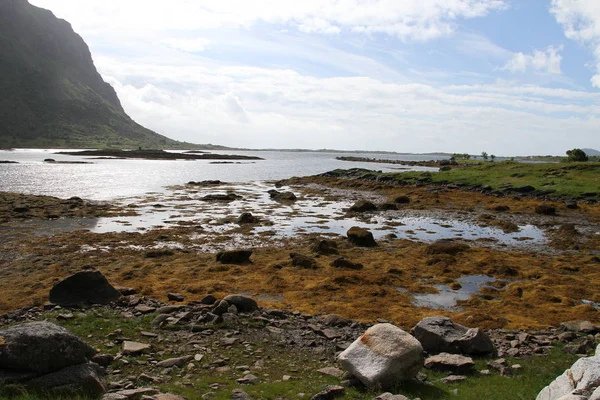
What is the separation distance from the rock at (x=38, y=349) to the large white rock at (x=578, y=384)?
10797 millimetres

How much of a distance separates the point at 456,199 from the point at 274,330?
53.6 metres

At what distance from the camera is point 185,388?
36.5 feet

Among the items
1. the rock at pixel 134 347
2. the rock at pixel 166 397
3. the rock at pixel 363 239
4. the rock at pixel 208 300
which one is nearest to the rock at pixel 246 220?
the rock at pixel 363 239

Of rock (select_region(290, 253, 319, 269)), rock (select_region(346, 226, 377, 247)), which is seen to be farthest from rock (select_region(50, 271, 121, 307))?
rock (select_region(346, 226, 377, 247))

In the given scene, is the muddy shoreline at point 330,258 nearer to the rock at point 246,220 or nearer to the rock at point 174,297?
the rock at point 246,220

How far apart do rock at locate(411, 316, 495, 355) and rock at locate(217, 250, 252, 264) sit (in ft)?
50.8

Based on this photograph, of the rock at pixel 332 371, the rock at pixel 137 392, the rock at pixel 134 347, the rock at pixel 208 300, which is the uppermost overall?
the rock at pixel 137 392

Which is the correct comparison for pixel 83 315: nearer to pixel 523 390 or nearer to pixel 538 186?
pixel 523 390

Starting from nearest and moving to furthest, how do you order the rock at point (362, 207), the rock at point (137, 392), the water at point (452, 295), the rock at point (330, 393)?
1. the rock at point (137, 392)
2. the rock at point (330, 393)
3. the water at point (452, 295)
4. the rock at point (362, 207)

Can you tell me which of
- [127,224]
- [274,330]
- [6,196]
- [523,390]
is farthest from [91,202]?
[523,390]

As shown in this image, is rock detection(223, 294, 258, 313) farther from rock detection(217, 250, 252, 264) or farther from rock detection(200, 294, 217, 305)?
rock detection(217, 250, 252, 264)

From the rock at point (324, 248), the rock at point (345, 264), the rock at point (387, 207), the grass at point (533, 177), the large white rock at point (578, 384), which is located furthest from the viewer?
the grass at point (533, 177)

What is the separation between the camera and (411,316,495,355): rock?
47.0 feet

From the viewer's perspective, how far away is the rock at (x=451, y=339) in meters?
14.3
